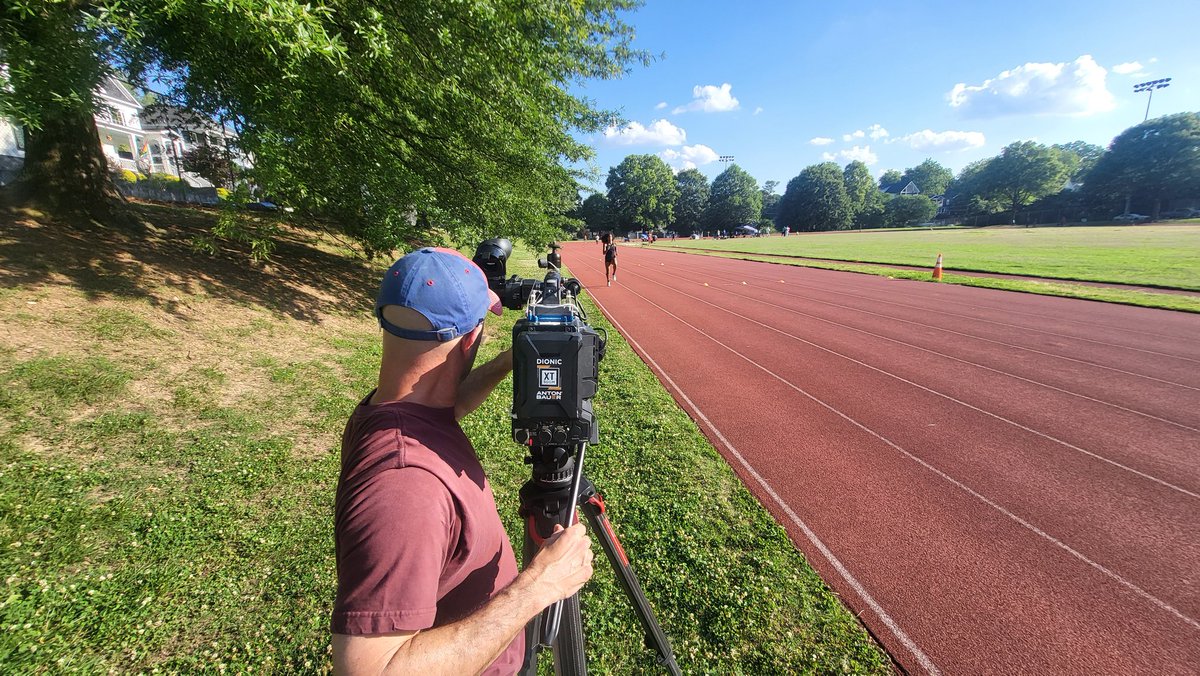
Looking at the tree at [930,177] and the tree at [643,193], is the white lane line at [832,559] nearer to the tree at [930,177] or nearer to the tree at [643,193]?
the tree at [643,193]

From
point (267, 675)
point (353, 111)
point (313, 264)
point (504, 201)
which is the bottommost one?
point (267, 675)

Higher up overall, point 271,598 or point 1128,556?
point 271,598

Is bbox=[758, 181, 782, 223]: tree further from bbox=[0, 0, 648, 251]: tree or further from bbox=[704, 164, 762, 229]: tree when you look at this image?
bbox=[0, 0, 648, 251]: tree

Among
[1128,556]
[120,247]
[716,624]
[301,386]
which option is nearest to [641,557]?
[716,624]

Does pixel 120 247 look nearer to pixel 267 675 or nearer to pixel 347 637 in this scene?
pixel 267 675

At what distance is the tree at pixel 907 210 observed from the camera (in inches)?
2808

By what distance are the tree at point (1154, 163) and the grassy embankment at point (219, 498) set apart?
78.3m

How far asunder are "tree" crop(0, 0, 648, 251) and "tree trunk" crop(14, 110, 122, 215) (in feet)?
0.05

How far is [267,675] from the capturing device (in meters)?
2.13

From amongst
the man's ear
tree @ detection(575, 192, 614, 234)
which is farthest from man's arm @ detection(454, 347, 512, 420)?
tree @ detection(575, 192, 614, 234)

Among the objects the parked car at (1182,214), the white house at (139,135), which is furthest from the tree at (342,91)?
the parked car at (1182,214)

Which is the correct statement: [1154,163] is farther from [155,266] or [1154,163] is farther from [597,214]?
[155,266]

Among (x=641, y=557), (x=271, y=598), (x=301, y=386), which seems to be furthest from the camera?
(x=301, y=386)

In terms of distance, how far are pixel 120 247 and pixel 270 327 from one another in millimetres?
2445
